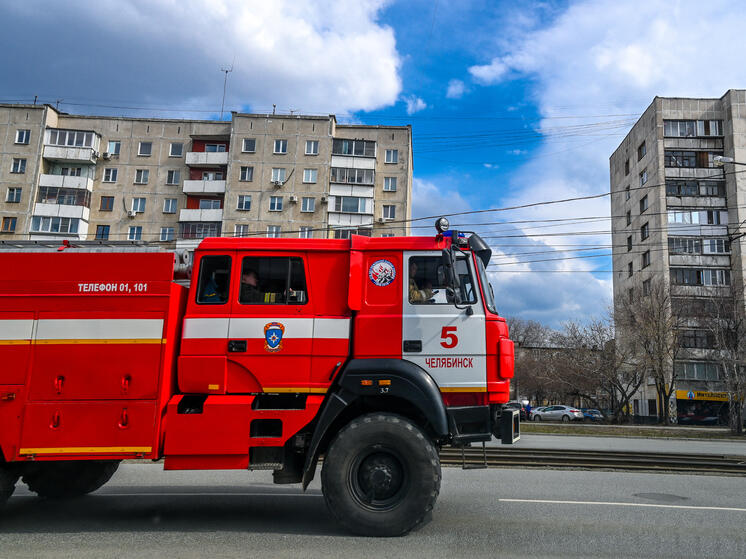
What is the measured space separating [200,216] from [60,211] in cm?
1200

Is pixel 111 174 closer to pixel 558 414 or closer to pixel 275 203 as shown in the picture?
pixel 275 203

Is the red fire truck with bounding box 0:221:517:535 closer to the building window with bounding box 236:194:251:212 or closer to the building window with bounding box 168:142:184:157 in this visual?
the building window with bounding box 236:194:251:212

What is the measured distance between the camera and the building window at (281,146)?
51.8 meters

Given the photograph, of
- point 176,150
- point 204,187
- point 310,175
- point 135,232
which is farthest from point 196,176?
point 310,175

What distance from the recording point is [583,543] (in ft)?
19.3

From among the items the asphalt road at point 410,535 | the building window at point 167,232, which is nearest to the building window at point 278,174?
the building window at point 167,232

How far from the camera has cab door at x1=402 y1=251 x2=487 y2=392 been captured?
649 centimetres

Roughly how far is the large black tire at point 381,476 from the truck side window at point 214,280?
2095 millimetres

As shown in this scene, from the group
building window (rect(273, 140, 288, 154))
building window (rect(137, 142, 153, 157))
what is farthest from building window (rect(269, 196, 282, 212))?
building window (rect(137, 142, 153, 157))

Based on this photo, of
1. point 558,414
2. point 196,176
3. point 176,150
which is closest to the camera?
point 558,414

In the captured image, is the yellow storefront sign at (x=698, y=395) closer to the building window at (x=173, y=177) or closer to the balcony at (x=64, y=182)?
the building window at (x=173, y=177)

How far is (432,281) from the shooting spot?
6742mm

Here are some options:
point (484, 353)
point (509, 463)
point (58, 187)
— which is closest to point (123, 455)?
point (484, 353)

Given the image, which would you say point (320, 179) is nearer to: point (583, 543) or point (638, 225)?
point (638, 225)
